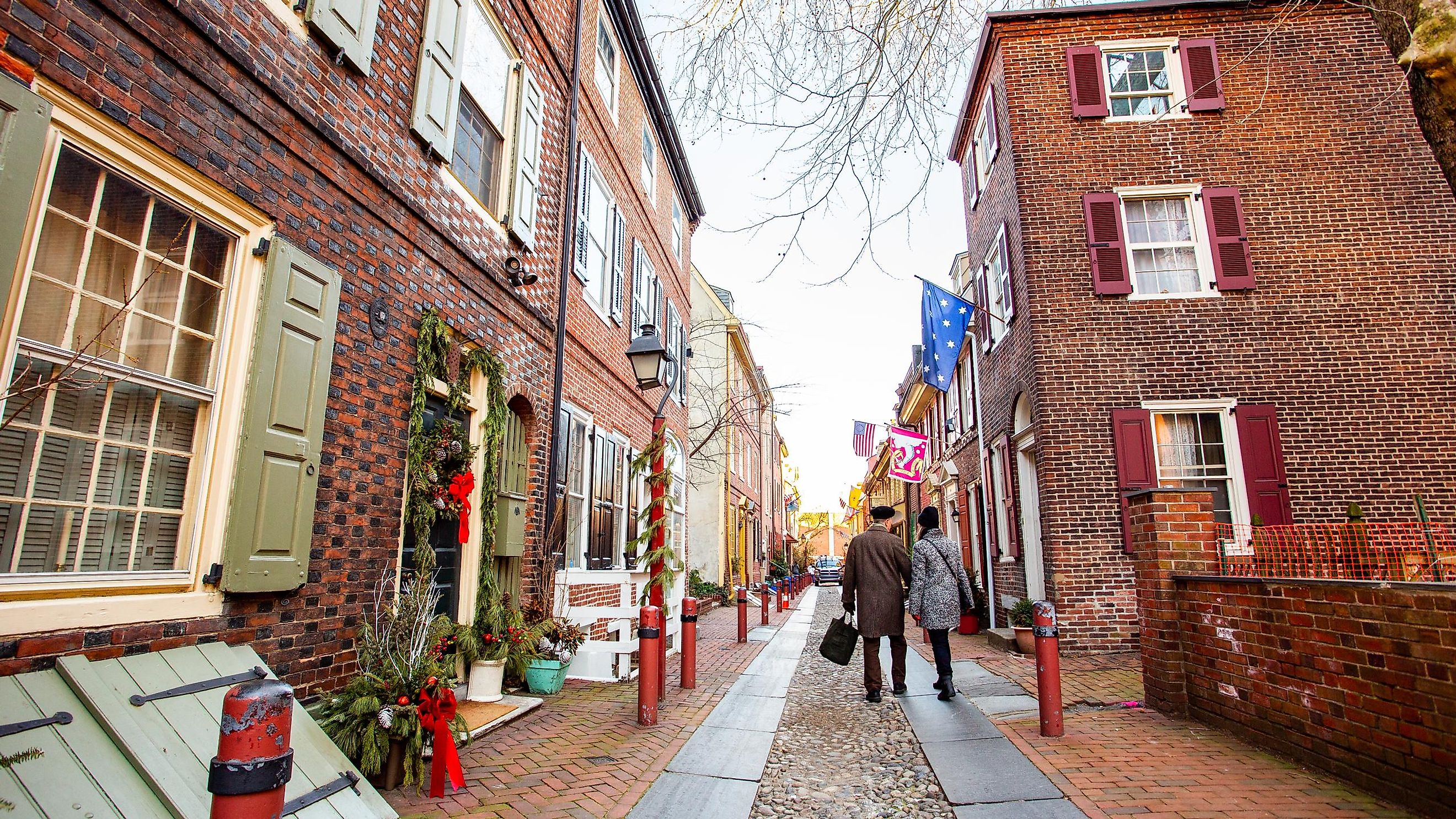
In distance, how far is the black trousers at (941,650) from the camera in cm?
678

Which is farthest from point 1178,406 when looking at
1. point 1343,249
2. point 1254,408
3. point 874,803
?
point 874,803

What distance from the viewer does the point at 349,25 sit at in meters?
4.86

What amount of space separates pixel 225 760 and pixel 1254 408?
1160 centimetres

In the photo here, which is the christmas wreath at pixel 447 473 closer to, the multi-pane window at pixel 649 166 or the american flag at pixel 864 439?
the multi-pane window at pixel 649 166

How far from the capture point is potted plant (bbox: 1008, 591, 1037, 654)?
972 cm

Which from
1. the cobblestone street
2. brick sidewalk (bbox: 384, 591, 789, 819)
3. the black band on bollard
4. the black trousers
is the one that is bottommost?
the cobblestone street

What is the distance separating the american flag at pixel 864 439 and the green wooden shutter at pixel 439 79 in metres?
16.6

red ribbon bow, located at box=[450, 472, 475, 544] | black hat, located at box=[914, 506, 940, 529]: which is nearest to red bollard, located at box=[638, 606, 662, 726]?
red ribbon bow, located at box=[450, 472, 475, 544]

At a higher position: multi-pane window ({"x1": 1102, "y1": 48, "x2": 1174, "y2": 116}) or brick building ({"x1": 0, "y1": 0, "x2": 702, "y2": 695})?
multi-pane window ({"x1": 1102, "y1": 48, "x2": 1174, "y2": 116})

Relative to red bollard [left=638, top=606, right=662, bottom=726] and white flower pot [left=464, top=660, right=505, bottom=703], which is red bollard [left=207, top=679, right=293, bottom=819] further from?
white flower pot [left=464, top=660, right=505, bottom=703]

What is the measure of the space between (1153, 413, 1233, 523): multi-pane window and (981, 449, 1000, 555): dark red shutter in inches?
138

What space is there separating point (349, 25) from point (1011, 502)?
423 inches

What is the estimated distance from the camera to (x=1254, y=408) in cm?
991

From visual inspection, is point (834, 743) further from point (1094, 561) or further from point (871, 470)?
point (871, 470)
